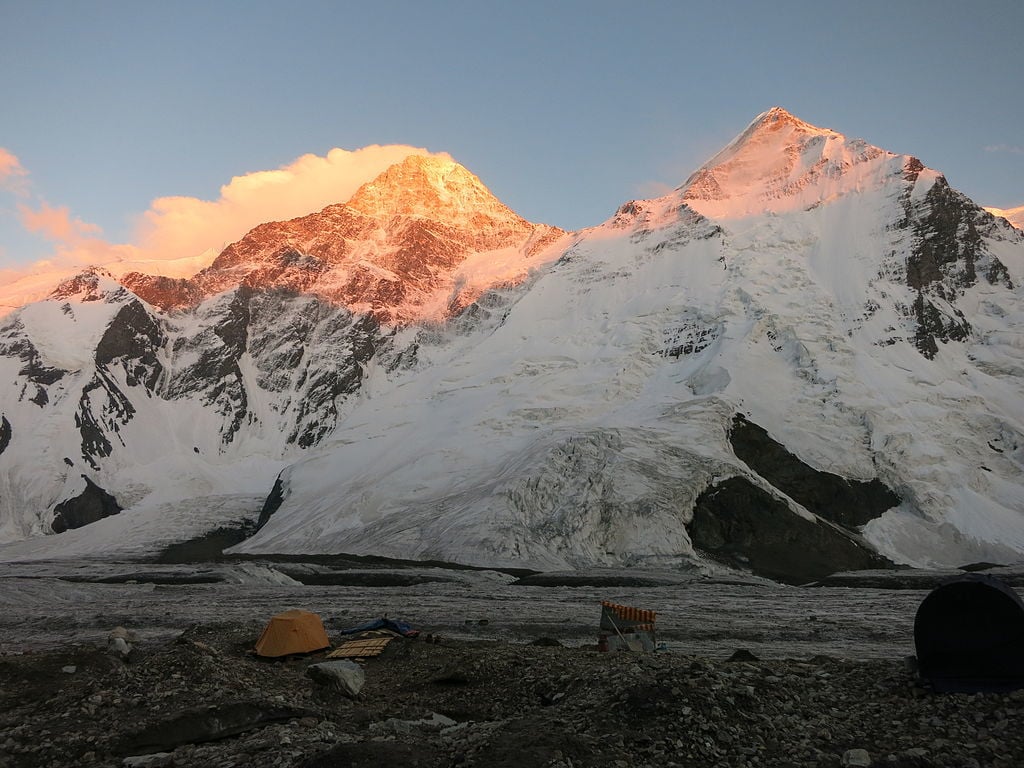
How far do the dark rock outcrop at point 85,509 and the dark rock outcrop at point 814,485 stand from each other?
117312 mm

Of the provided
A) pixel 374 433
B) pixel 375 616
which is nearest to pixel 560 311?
pixel 374 433

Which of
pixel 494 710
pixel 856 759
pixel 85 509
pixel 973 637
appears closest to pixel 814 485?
pixel 973 637

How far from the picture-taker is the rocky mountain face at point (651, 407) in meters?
85.2

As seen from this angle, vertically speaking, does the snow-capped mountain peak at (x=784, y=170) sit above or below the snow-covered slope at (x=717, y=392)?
above

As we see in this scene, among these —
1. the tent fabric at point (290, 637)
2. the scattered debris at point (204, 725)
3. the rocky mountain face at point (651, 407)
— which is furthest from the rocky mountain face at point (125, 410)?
the scattered debris at point (204, 725)

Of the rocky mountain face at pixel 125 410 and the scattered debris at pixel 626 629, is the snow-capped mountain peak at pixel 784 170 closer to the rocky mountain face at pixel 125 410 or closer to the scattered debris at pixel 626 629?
the rocky mountain face at pixel 125 410

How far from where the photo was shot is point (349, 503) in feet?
337

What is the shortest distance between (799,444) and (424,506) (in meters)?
48.9

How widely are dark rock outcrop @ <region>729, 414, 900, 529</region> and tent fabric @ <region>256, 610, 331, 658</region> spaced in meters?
75.1

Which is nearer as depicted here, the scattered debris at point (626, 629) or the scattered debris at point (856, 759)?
the scattered debris at point (856, 759)

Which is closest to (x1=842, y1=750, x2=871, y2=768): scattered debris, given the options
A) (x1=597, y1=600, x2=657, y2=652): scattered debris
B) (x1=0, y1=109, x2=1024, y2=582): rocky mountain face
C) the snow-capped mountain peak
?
(x1=597, y1=600, x2=657, y2=652): scattered debris

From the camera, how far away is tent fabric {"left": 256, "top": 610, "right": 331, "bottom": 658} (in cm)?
2520

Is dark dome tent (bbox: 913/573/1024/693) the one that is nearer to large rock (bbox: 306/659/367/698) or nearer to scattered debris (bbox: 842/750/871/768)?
scattered debris (bbox: 842/750/871/768)

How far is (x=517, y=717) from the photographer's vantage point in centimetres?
1513
